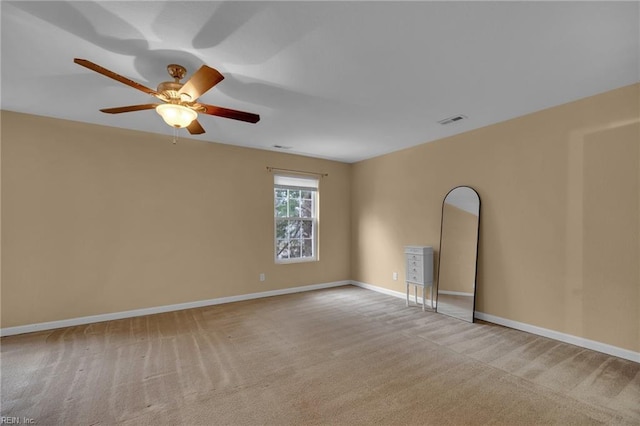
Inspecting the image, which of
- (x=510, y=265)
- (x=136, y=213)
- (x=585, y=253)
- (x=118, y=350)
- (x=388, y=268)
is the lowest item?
(x=118, y=350)

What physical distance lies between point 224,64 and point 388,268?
4.12 m

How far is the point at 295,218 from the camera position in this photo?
5434 millimetres

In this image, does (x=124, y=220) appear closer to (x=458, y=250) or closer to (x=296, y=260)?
(x=296, y=260)

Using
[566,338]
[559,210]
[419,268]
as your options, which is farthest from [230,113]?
[566,338]

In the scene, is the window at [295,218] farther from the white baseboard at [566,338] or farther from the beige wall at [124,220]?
the white baseboard at [566,338]

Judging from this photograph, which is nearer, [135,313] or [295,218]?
[135,313]

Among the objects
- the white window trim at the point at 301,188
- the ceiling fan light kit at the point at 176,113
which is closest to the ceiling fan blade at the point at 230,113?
the ceiling fan light kit at the point at 176,113

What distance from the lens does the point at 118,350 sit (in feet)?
9.55

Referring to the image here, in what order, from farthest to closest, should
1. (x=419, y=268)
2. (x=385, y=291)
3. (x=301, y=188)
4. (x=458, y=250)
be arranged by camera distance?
(x=301, y=188) < (x=385, y=291) < (x=419, y=268) < (x=458, y=250)

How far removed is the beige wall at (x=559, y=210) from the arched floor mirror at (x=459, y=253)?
11cm

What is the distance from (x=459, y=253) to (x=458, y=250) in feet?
0.14

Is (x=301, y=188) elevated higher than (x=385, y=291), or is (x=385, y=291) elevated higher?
(x=301, y=188)

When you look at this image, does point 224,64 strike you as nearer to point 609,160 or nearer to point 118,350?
point 118,350

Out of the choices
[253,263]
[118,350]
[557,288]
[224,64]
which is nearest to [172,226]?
[253,263]
